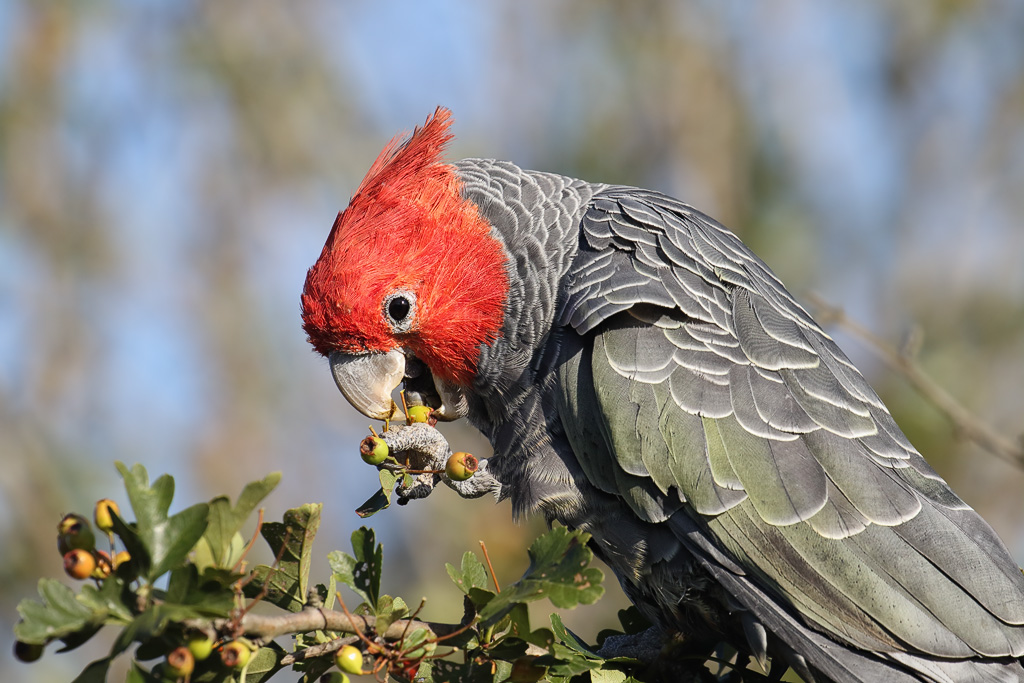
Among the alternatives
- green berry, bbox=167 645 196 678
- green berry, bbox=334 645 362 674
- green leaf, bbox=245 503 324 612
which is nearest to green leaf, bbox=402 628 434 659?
green berry, bbox=334 645 362 674

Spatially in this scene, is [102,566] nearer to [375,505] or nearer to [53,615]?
[53,615]

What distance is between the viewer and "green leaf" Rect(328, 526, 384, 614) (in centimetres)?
274

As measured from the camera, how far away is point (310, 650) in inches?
104

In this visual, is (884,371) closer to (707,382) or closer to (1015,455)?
(1015,455)

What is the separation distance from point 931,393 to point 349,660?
3.70 m

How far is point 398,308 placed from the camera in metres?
4.42

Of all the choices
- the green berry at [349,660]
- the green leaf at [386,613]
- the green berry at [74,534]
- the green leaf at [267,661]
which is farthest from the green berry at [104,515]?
the green leaf at [386,613]

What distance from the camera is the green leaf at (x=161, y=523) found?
2.24 meters

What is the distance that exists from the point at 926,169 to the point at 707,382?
13.1m

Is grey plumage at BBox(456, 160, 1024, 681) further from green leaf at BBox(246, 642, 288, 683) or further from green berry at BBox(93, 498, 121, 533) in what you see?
green berry at BBox(93, 498, 121, 533)

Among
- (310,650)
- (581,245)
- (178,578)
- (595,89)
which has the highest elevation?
(595,89)

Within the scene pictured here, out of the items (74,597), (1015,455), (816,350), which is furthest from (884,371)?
(74,597)

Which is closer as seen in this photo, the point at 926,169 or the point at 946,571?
the point at 946,571

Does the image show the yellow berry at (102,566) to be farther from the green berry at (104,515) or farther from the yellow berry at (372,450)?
the yellow berry at (372,450)
